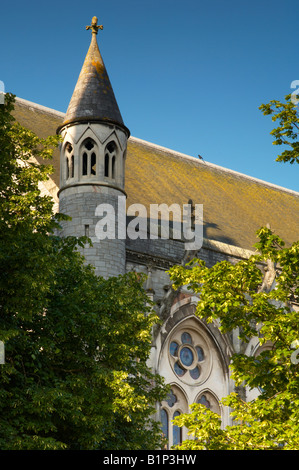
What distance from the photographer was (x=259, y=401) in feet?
49.9

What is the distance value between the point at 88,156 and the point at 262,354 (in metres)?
14.1

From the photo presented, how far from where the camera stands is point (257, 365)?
1551 cm

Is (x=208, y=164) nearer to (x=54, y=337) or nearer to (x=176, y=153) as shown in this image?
(x=176, y=153)

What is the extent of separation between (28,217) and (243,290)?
458 centimetres

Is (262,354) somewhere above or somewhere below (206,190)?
below

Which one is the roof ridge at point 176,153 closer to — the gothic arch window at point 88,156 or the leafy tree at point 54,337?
the gothic arch window at point 88,156

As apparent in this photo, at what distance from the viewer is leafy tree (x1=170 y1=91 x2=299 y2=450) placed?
48.0 feet

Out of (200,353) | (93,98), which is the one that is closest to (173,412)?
(200,353)

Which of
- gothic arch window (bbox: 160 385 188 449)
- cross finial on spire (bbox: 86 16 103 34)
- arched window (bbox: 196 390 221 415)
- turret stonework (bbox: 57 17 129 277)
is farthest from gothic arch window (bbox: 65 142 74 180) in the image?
arched window (bbox: 196 390 221 415)

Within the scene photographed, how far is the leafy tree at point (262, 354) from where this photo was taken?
576 inches
